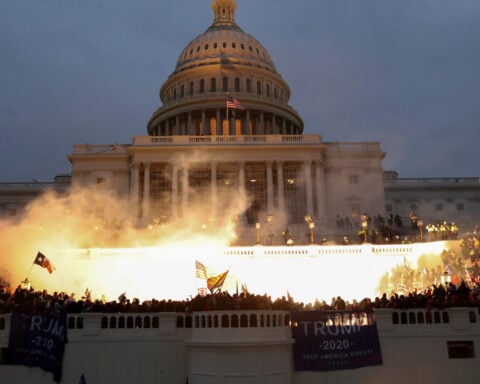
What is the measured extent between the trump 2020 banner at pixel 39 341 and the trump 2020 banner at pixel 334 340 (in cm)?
892

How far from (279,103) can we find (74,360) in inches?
2515

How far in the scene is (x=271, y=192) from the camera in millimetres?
56875

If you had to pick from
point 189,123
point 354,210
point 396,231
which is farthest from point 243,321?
point 189,123

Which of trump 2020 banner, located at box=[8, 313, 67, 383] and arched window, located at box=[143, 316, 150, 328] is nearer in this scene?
trump 2020 banner, located at box=[8, 313, 67, 383]

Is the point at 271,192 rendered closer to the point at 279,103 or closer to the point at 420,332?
the point at 279,103

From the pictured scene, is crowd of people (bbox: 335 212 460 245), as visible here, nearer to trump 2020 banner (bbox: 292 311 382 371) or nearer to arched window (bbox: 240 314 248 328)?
trump 2020 banner (bbox: 292 311 382 371)

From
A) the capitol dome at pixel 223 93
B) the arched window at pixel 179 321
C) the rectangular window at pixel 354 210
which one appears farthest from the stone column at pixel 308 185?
the arched window at pixel 179 321

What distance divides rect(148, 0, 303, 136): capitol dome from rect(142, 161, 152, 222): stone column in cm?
1909

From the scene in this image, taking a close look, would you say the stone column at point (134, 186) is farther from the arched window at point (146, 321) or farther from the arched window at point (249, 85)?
the arched window at point (146, 321)

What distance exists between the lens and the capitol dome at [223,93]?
7775 cm

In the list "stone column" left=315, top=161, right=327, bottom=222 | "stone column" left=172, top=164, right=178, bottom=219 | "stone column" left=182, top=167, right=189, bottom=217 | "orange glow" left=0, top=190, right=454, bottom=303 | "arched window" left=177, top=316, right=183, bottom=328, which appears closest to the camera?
"arched window" left=177, top=316, right=183, bottom=328

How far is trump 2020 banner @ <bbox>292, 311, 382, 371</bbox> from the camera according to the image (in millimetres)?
21609

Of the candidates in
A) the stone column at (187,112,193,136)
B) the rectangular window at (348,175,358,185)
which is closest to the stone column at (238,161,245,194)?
the rectangular window at (348,175,358,185)

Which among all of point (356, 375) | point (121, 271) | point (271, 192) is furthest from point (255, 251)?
point (271, 192)
